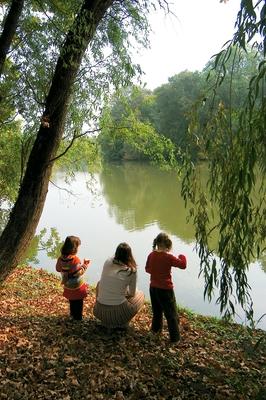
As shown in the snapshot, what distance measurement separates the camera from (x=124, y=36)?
661 cm

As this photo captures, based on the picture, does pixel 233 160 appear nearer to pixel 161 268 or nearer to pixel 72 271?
pixel 161 268

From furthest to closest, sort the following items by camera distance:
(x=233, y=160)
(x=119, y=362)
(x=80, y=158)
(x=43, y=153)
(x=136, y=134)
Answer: (x=80, y=158), (x=136, y=134), (x=43, y=153), (x=119, y=362), (x=233, y=160)

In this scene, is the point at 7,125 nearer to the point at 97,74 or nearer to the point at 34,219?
the point at 97,74

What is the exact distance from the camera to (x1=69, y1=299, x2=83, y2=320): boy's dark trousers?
5.05 m

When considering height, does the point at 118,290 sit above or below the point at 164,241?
below

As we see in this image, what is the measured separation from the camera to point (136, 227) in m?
15.9

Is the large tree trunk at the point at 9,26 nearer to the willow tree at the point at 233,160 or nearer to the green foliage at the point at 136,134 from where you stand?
the green foliage at the point at 136,134

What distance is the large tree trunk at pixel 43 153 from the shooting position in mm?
5590

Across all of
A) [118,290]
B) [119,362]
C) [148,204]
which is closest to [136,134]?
[118,290]

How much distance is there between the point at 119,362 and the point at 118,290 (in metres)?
0.82

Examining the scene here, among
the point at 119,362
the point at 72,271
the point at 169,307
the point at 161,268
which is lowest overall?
the point at 119,362

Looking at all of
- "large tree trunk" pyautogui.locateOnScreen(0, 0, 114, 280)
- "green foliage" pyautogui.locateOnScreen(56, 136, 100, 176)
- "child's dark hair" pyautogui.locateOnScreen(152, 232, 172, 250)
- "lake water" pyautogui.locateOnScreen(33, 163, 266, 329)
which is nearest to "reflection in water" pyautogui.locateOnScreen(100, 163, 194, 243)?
"lake water" pyautogui.locateOnScreen(33, 163, 266, 329)

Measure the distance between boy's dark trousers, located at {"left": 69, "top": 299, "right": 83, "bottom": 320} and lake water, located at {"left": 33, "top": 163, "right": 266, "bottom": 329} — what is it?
1630mm

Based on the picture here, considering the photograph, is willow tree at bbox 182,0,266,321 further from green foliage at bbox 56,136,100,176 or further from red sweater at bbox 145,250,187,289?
green foliage at bbox 56,136,100,176
